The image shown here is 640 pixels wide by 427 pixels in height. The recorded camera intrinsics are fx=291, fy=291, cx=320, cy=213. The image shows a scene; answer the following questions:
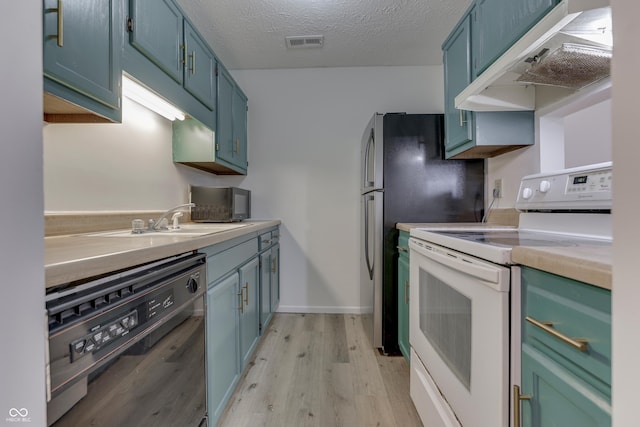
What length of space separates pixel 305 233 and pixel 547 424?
2.34 metres

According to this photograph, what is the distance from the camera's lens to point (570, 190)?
45.9 inches

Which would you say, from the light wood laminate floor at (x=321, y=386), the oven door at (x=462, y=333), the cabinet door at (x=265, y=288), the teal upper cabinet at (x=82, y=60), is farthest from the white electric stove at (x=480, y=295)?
the teal upper cabinet at (x=82, y=60)

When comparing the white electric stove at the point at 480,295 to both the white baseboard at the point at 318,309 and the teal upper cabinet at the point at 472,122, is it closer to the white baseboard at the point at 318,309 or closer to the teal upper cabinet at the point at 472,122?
the teal upper cabinet at the point at 472,122

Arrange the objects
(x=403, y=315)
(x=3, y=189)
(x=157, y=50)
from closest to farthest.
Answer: (x=3, y=189)
(x=157, y=50)
(x=403, y=315)

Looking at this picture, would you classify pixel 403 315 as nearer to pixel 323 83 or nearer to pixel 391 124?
pixel 391 124

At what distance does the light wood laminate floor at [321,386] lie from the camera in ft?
4.70

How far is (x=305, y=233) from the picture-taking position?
2.90m

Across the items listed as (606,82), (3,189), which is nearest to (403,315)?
(606,82)

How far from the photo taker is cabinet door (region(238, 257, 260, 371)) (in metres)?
1.64

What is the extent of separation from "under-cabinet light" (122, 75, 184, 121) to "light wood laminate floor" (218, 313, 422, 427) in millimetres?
1634

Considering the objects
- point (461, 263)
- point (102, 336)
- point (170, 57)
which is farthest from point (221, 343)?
point (170, 57)

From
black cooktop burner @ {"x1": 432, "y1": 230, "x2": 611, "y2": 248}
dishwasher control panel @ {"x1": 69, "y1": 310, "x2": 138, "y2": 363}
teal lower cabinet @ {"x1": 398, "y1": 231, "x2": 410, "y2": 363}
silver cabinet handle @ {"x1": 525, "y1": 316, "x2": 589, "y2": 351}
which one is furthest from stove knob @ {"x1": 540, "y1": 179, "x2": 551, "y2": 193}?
dishwasher control panel @ {"x1": 69, "y1": 310, "x2": 138, "y2": 363}

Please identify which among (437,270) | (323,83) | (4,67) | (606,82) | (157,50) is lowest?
(437,270)

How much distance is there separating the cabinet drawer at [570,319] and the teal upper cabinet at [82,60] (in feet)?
4.72
